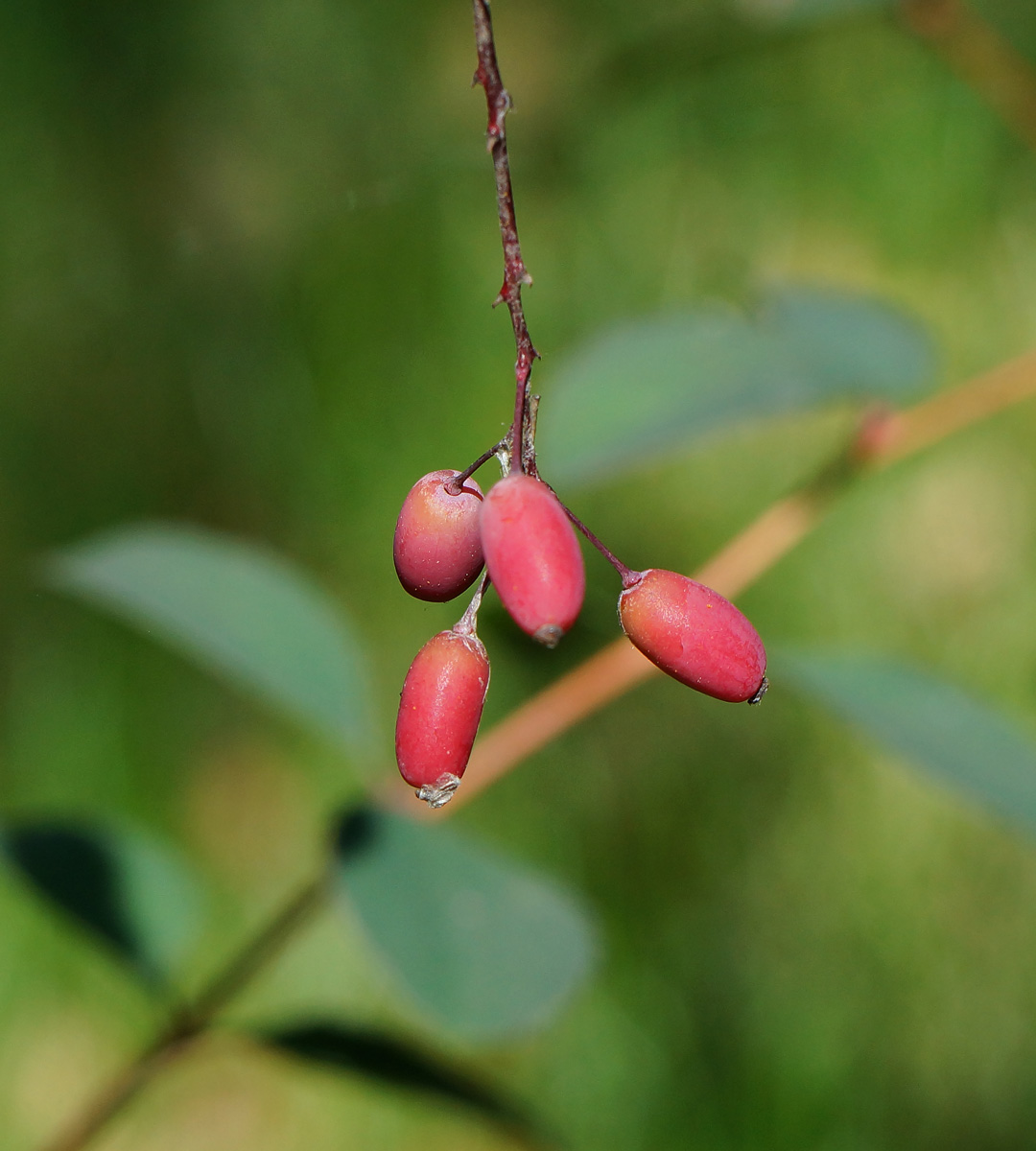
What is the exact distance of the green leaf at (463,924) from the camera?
1.91 feet

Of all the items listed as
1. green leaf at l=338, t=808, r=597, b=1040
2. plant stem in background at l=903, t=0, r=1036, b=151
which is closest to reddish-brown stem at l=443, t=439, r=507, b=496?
green leaf at l=338, t=808, r=597, b=1040

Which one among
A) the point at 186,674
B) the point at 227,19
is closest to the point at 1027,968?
the point at 186,674

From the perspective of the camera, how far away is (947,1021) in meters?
1.30

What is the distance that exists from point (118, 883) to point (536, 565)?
0.61m

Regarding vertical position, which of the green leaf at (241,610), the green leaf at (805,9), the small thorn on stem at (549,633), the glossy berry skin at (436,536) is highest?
the green leaf at (805,9)

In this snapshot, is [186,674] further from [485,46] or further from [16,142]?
[485,46]

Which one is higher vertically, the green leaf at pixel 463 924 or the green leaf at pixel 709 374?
the green leaf at pixel 709 374

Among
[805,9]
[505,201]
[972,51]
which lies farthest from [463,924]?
[972,51]

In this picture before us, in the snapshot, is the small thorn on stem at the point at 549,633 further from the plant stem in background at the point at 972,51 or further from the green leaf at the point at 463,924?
the plant stem in background at the point at 972,51

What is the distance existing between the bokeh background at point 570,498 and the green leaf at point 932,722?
0.34 meters

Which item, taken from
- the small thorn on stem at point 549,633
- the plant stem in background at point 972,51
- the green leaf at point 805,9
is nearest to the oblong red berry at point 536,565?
the small thorn on stem at point 549,633

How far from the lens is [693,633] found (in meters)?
0.36

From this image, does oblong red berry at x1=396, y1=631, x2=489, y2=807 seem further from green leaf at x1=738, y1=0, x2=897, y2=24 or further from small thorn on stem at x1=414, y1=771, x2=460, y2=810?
green leaf at x1=738, y1=0, x2=897, y2=24

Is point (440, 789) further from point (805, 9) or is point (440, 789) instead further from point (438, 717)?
point (805, 9)
